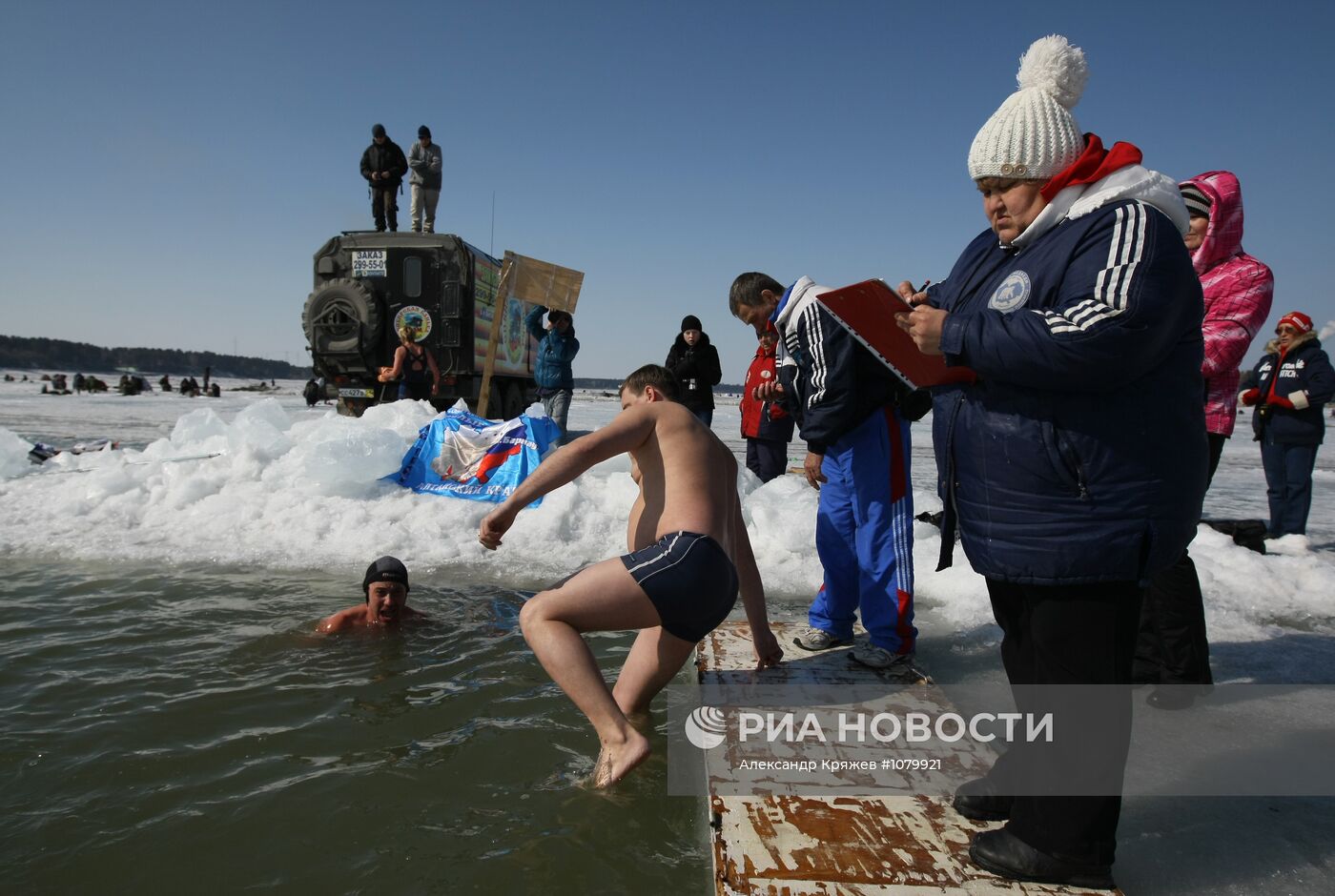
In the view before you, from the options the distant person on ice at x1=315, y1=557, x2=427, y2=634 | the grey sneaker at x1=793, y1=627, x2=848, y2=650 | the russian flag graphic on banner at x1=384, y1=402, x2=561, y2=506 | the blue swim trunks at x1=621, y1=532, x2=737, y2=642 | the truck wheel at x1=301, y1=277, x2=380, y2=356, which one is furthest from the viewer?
the truck wheel at x1=301, y1=277, x2=380, y2=356

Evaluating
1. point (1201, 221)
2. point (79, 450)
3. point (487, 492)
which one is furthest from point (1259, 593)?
point (79, 450)

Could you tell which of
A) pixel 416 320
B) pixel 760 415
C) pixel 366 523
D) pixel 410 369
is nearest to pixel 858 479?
pixel 760 415

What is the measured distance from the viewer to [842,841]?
6.46 feet

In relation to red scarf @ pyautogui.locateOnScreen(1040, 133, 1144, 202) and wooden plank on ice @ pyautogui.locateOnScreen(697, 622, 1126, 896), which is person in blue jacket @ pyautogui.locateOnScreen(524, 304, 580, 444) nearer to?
wooden plank on ice @ pyautogui.locateOnScreen(697, 622, 1126, 896)

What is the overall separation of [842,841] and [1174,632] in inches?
77.2

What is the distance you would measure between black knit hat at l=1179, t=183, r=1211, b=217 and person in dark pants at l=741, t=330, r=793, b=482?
3.73 m

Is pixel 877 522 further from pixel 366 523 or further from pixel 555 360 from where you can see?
pixel 555 360

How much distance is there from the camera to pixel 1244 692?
3.29 meters

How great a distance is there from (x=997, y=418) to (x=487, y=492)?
207 inches

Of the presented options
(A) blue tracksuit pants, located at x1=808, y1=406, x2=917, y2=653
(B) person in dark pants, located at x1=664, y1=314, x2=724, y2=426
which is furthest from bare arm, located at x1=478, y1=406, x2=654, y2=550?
(B) person in dark pants, located at x1=664, y1=314, x2=724, y2=426

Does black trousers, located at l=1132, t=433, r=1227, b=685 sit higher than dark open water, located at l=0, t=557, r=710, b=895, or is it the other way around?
black trousers, located at l=1132, t=433, r=1227, b=685

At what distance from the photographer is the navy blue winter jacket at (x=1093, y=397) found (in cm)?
160

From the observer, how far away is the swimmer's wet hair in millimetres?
2977

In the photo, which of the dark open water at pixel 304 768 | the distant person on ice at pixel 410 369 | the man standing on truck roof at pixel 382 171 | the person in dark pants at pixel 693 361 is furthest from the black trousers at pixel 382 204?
the dark open water at pixel 304 768
